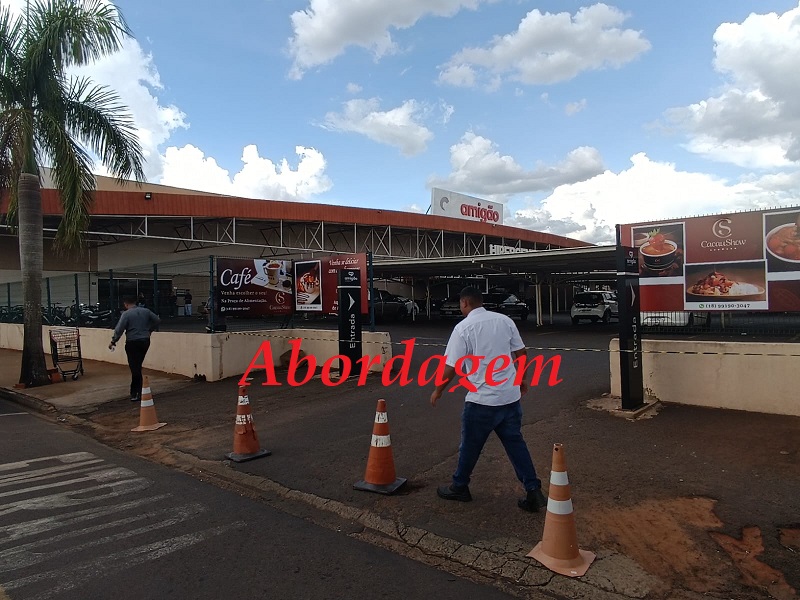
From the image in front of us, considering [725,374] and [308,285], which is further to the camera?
[308,285]

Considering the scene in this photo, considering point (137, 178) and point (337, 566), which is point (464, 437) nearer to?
point (337, 566)

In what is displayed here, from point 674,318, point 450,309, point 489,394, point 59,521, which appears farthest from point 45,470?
point 450,309

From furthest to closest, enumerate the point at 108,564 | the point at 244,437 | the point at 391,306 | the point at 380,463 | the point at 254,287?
the point at 391,306 → the point at 254,287 → the point at 244,437 → the point at 380,463 → the point at 108,564

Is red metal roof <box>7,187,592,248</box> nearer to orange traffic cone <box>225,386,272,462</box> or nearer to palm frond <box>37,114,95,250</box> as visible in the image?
palm frond <box>37,114,95,250</box>

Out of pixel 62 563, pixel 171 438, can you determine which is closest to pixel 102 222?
pixel 171 438

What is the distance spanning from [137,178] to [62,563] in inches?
434

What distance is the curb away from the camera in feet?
32.2

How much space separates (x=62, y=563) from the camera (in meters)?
3.78

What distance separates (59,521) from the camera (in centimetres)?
455

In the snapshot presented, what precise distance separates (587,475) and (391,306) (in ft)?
78.9

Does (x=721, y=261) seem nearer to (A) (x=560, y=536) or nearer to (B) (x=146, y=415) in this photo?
(A) (x=560, y=536)

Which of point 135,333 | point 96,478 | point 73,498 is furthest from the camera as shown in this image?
point 135,333

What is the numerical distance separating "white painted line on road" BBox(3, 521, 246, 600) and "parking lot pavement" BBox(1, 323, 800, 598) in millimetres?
1091

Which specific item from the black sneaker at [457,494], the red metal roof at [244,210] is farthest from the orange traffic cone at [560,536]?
the red metal roof at [244,210]
